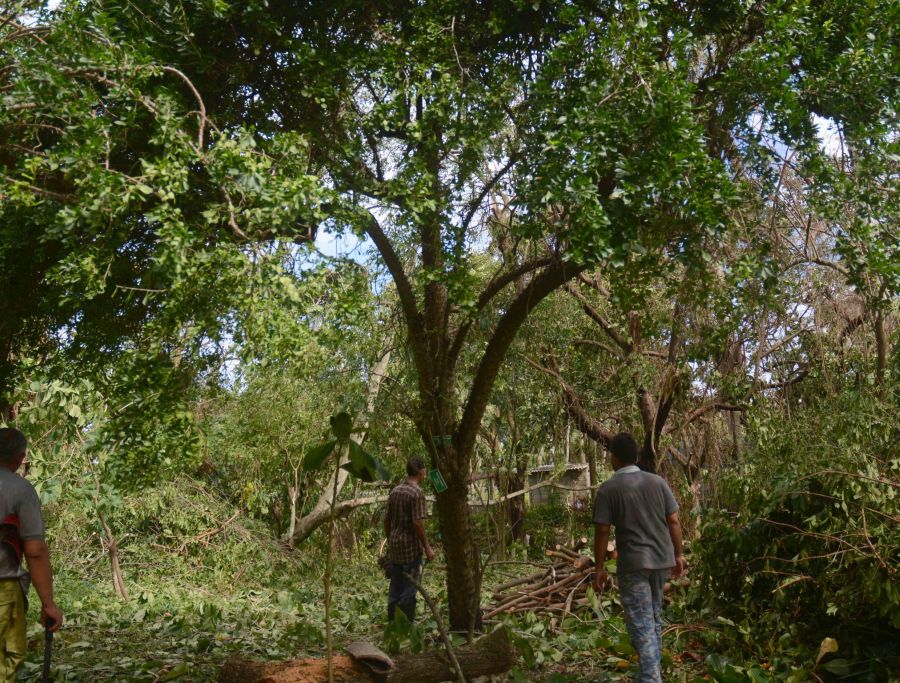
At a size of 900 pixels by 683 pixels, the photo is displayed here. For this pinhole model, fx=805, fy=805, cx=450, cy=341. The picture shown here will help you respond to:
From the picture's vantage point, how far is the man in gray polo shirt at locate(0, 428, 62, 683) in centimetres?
446

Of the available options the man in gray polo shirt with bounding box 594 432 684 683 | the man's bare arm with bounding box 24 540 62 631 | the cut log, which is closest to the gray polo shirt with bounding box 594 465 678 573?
the man in gray polo shirt with bounding box 594 432 684 683

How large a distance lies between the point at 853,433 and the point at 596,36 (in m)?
3.87

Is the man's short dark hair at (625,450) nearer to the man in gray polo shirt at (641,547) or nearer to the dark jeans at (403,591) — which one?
the man in gray polo shirt at (641,547)

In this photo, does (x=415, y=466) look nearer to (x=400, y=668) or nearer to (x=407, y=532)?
(x=407, y=532)

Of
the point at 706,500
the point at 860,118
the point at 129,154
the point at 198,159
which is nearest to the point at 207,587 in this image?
the point at 706,500

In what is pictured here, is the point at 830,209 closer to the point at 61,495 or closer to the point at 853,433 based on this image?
the point at 853,433

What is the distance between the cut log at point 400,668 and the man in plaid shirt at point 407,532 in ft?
6.94

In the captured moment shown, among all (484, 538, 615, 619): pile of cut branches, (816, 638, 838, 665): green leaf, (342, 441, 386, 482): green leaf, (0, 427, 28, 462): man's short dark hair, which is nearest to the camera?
(342, 441, 386, 482): green leaf

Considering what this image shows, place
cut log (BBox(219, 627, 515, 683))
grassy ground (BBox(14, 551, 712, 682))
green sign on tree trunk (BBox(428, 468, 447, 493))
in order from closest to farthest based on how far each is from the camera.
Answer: cut log (BBox(219, 627, 515, 683))
grassy ground (BBox(14, 551, 712, 682))
green sign on tree trunk (BBox(428, 468, 447, 493))

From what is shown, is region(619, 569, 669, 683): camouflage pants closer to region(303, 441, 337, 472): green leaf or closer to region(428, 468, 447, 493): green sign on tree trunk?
region(428, 468, 447, 493): green sign on tree trunk

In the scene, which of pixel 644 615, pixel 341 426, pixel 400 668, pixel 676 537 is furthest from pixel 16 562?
pixel 676 537

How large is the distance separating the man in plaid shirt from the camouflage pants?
2.76 m

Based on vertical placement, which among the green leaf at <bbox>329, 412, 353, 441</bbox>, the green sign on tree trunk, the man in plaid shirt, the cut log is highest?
the green leaf at <bbox>329, 412, 353, 441</bbox>

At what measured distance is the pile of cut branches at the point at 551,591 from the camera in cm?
866
